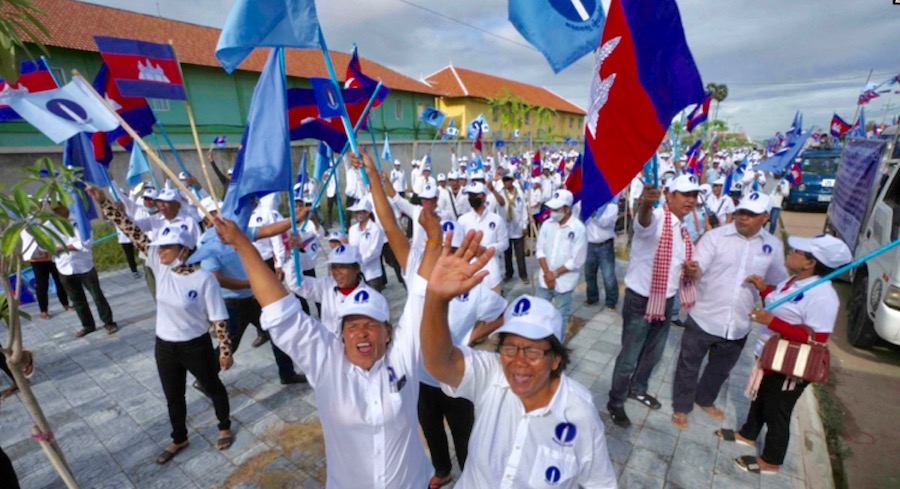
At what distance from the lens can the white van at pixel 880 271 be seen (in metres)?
4.74

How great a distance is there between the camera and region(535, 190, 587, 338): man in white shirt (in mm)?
4988

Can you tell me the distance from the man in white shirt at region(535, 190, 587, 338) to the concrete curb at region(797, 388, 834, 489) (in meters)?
2.50

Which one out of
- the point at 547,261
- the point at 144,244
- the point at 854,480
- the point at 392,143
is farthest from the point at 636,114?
the point at 392,143

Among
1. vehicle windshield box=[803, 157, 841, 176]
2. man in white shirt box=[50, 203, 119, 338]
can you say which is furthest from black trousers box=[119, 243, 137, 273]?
vehicle windshield box=[803, 157, 841, 176]

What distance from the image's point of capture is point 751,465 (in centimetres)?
346

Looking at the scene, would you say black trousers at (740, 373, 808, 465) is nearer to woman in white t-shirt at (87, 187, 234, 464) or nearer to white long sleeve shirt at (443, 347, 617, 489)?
white long sleeve shirt at (443, 347, 617, 489)

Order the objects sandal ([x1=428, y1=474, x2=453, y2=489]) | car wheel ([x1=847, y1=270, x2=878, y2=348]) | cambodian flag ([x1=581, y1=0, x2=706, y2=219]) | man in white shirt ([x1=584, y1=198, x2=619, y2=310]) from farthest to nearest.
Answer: man in white shirt ([x1=584, y1=198, x2=619, y2=310])
car wheel ([x1=847, y1=270, x2=878, y2=348])
sandal ([x1=428, y1=474, x2=453, y2=489])
cambodian flag ([x1=581, y1=0, x2=706, y2=219])

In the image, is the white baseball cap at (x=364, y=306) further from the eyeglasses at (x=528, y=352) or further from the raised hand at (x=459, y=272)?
the eyeglasses at (x=528, y=352)

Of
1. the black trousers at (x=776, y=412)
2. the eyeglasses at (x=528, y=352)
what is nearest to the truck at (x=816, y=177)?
the black trousers at (x=776, y=412)

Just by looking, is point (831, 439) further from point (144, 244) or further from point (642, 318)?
point (144, 244)

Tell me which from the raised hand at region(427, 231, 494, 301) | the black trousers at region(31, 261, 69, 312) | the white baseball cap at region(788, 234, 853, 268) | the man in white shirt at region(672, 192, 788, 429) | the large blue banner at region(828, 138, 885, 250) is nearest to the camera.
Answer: the raised hand at region(427, 231, 494, 301)

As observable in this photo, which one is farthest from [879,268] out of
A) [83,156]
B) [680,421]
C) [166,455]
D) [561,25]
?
[83,156]

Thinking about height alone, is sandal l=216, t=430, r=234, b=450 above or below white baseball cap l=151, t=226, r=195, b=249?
below

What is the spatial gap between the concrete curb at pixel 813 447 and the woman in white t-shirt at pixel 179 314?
198 inches
